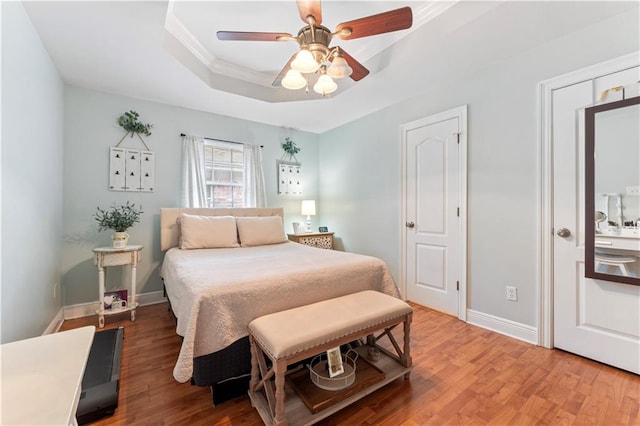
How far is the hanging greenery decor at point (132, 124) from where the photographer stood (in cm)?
309

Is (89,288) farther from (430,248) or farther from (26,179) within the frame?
(430,248)

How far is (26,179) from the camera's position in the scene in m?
1.82

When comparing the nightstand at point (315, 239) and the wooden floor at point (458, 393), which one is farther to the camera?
the nightstand at point (315, 239)

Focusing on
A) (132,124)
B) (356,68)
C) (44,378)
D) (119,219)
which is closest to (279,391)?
(44,378)

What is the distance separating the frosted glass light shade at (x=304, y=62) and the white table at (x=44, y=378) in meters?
1.59

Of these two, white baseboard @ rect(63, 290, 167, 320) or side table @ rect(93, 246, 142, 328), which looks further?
white baseboard @ rect(63, 290, 167, 320)

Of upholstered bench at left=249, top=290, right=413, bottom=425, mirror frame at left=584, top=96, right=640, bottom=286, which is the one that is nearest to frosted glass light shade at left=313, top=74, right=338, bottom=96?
upholstered bench at left=249, top=290, right=413, bottom=425

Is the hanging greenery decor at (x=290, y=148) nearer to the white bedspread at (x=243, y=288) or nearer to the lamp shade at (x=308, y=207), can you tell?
the lamp shade at (x=308, y=207)

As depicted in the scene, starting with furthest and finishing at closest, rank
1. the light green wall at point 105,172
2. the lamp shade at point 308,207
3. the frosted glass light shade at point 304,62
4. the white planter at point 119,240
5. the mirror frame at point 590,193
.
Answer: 1. the lamp shade at point 308,207
2. the light green wall at point 105,172
3. the white planter at point 119,240
4. the mirror frame at point 590,193
5. the frosted glass light shade at point 304,62

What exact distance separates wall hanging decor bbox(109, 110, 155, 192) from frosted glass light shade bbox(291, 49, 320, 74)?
2545 millimetres

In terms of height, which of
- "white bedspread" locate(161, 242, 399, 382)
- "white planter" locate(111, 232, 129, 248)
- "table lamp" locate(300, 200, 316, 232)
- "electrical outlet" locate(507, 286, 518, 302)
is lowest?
"electrical outlet" locate(507, 286, 518, 302)

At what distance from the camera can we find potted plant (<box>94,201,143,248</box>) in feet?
8.88

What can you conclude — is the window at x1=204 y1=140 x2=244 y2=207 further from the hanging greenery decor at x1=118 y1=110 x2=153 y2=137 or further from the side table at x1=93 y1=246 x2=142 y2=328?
the side table at x1=93 y1=246 x2=142 y2=328

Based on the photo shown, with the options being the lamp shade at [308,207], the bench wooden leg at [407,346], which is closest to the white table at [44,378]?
the bench wooden leg at [407,346]
